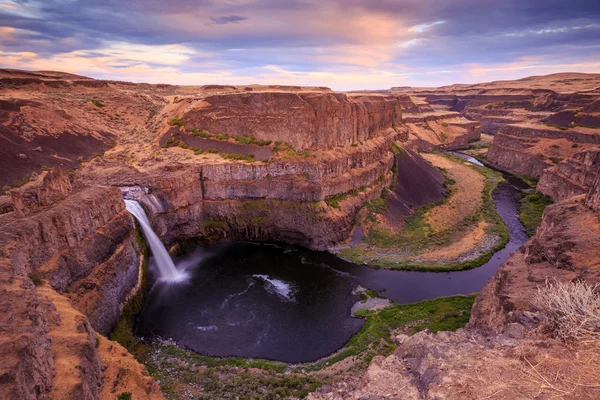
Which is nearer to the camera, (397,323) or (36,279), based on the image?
(36,279)

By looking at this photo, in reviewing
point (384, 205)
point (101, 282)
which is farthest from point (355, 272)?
point (101, 282)

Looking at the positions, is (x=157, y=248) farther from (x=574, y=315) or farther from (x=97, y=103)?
(x=97, y=103)

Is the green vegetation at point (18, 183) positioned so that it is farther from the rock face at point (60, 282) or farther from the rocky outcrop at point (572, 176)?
the rocky outcrop at point (572, 176)

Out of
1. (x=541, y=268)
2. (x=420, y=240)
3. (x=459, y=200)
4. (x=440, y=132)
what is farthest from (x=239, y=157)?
(x=440, y=132)

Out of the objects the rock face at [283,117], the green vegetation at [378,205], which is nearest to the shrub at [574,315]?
the green vegetation at [378,205]

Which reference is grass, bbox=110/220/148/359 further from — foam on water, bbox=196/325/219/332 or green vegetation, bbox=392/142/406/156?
green vegetation, bbox=392/142/406/156

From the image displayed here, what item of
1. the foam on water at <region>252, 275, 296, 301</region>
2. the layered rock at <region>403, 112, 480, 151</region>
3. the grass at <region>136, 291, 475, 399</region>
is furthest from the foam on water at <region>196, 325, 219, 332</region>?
the layered rock at <region>403, 112, 480, 151</region>

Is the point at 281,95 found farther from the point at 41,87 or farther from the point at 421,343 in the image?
the point at 41,87
